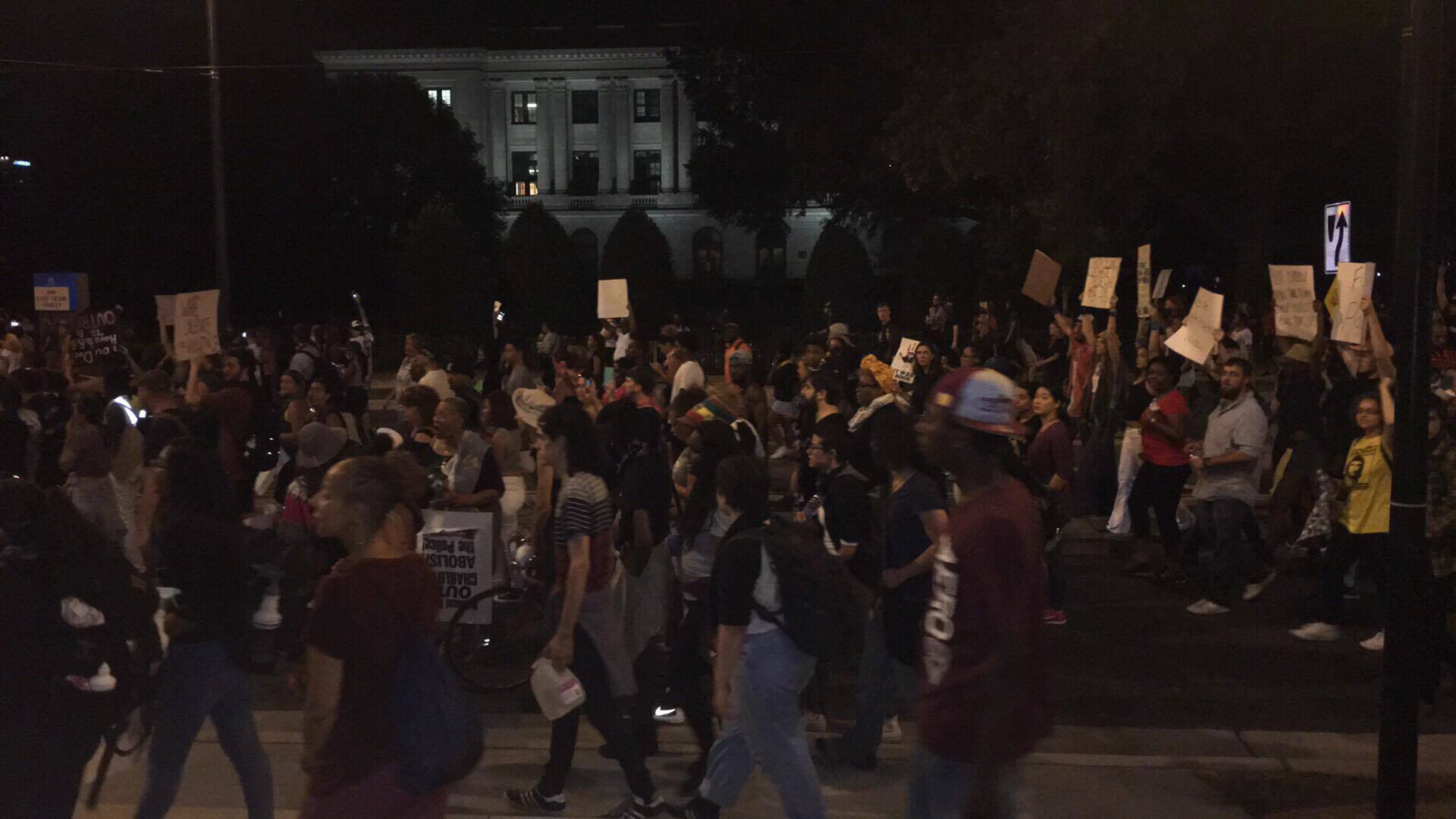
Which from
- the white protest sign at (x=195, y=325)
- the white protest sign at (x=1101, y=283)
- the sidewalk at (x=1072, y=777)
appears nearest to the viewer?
the sidewalk at (x=1072, y=777)

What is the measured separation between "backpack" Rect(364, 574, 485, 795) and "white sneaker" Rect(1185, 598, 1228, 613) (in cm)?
717

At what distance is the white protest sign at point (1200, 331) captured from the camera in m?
11.7

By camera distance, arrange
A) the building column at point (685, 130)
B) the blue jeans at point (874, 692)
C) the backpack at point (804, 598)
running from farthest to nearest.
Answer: the building column at point (685, 130)
the blue jeans at point (874, 692)
the backpack at point (804, 598)

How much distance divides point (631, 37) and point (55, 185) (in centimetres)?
4689

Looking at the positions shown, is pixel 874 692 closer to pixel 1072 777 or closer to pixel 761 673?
pixel 1072 777

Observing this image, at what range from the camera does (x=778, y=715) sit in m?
5.07

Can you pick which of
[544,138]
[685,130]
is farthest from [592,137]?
[685,130]

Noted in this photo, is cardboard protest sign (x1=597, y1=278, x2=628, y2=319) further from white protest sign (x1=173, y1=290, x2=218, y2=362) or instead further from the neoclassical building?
the neoclassical building

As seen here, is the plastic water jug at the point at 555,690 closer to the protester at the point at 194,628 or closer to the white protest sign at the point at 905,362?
the protester at the point at 194,628

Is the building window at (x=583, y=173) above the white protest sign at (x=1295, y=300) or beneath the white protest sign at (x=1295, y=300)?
above

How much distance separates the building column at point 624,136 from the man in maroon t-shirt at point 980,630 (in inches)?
3258

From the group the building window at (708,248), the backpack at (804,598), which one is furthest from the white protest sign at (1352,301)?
the building window at (708,248)

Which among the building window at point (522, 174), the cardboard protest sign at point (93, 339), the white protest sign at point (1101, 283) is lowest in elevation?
the cardboard protest sign at point (93, 339)

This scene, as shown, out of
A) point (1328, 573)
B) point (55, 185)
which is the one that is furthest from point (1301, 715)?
point (55, 185)
